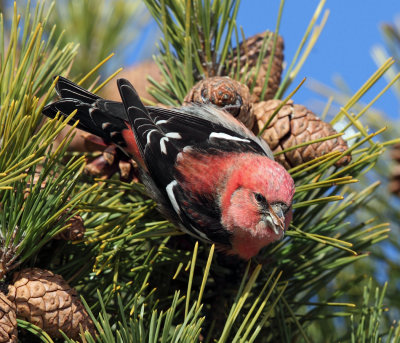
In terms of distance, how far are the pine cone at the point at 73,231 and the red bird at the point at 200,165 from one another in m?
0.20

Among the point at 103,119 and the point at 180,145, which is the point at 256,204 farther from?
the point at 103,119

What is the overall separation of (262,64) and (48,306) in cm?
78

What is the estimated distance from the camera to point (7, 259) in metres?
0.91

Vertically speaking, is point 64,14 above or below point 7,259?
above

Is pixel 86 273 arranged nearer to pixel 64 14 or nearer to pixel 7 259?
pixel 7 259

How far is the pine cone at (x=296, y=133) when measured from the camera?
3.91ft

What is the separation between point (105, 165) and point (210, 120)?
0.25 m

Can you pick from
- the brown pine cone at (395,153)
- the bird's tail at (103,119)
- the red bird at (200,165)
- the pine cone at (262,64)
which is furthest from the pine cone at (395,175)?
the bird's tail at (103,119)

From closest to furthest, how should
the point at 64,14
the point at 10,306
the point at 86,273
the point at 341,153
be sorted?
the point at 10,306
the point at 86,273
the point at 341,153
the point at 64,14

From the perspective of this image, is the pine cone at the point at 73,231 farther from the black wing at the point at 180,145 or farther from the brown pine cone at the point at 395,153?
the brown pine cone at the point at 395,153

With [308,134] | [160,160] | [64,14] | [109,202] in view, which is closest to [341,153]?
[308,134]

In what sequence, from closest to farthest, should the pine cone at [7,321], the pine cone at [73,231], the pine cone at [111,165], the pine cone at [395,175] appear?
the pine cone at [7,321]
the pine cone at [73,231]
the pine cone at [111,165]
the pine cone at [395,175]

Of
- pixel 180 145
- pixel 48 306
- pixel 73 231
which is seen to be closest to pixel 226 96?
pixel 180 145

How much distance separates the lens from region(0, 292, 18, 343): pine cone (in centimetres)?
81
